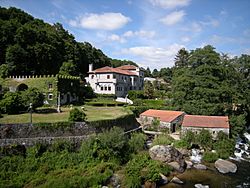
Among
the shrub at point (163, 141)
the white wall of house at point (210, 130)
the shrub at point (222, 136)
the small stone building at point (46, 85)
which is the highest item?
the small stone building at point (46, 85)

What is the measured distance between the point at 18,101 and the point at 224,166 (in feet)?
84.2

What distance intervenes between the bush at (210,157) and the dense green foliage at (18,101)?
22394mm

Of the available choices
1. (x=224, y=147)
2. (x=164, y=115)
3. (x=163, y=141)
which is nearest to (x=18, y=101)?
(x=163, y=141)

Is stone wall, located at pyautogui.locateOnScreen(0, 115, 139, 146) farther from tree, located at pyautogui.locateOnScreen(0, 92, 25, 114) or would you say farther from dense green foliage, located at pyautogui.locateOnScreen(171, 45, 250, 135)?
dense green foliage, located at pyautogui.locateOnScreen(171, 45, 250, 135)

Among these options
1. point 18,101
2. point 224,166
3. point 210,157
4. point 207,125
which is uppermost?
point 18,101

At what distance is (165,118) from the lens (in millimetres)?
40219

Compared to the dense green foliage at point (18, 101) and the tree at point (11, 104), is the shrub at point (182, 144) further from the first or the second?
the tree at point (11, 104)

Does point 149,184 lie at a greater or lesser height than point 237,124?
lesser

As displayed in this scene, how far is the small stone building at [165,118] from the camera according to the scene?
3928 centimetres

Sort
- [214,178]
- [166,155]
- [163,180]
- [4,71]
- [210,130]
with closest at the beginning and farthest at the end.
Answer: [163,180], [214,178], [166,155], [210,130], [4,71]

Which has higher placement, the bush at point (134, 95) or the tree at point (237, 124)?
the bush at point (134, 95)

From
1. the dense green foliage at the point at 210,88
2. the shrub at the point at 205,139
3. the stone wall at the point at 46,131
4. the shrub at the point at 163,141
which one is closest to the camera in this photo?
the stone wall at the point at 46,131

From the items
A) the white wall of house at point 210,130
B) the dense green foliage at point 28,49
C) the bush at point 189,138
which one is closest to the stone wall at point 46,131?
the bush at point 189,138

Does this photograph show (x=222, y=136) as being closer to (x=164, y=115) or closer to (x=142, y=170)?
(x=164, y=115)
